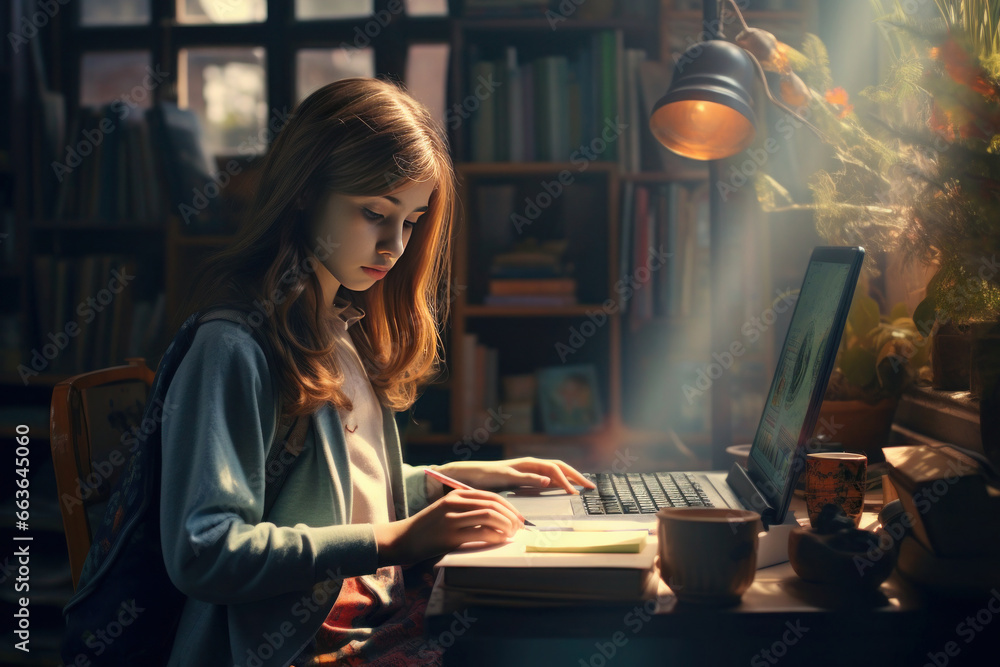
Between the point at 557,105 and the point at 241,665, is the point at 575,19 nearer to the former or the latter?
the point at 557,105

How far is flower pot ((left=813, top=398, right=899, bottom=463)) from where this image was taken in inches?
46.8

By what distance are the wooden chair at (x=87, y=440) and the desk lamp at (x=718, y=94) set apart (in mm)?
941

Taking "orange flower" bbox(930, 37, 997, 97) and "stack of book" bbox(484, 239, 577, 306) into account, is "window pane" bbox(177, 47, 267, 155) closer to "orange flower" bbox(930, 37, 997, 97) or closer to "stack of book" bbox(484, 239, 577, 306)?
"stack of book" bbox(484, 239, 577, 306)

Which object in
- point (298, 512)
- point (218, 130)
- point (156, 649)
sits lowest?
point (156, 649)

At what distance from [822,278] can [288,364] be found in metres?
0.65

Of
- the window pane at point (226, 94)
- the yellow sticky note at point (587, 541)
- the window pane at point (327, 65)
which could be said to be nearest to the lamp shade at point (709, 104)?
the yellow sticky note at point (587, 541)

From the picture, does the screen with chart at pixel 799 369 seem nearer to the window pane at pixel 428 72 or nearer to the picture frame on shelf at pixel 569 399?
the picture frame on shelf at pixel 569 399

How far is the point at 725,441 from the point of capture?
1.47m

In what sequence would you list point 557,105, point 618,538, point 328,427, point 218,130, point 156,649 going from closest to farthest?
1. point 618,538
2. point 156,649
3. point 328,427
4. point 557,105
5. point 218,130

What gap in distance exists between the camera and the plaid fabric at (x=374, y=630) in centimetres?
93

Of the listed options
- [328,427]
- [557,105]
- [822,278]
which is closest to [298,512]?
[328,427]

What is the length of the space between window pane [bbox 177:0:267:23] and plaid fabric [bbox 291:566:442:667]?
2.26 m

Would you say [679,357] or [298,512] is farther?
[679,357]

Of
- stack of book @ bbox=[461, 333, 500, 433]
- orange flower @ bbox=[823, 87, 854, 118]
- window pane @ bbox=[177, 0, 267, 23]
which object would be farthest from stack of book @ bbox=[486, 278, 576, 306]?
window pane @ bbox=[177, 0, 267, 23]
